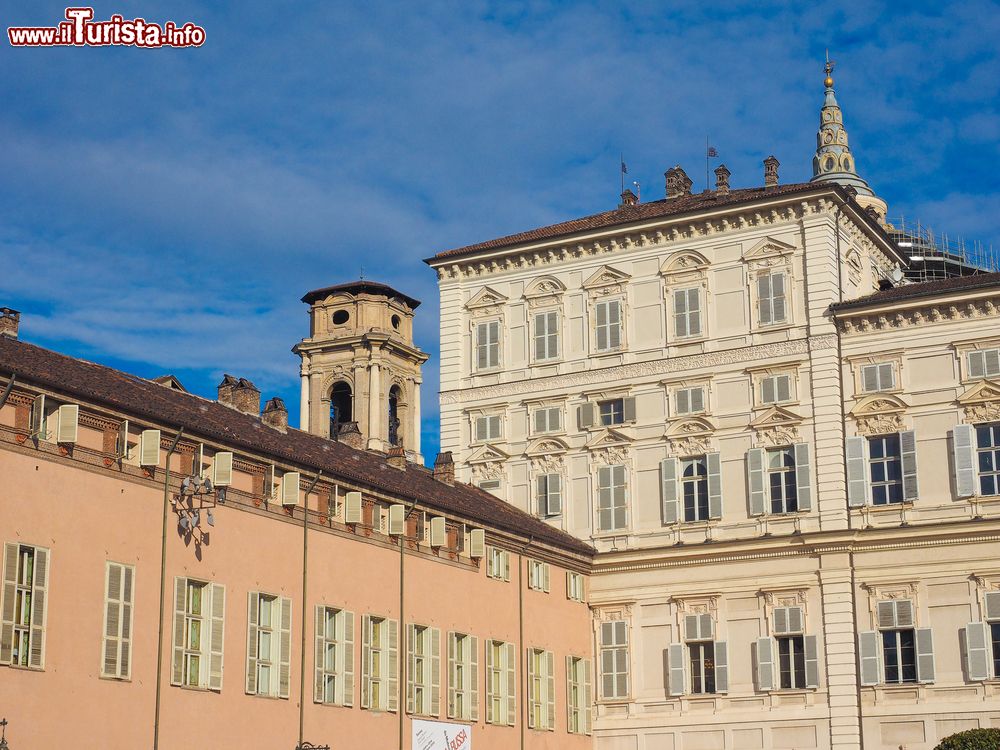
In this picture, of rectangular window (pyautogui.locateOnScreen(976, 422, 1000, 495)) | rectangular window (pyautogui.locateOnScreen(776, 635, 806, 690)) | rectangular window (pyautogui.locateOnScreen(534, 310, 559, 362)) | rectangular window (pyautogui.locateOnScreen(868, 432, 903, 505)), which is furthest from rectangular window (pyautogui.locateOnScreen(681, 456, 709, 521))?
rectangular window (pyautogui.locateOnScreen(976, 422, 1000, 495))

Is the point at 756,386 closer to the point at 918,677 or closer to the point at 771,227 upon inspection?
the point at 771,227

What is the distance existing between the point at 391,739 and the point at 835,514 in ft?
53.0

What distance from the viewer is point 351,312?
3743 inches

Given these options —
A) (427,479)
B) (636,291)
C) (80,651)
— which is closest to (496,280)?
(636,291)

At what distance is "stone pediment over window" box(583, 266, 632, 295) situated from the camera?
54312 millimetres

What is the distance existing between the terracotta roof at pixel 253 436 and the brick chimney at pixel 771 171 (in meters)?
14.1

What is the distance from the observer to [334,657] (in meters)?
39.5

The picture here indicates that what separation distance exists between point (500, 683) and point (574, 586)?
6099 millimetres

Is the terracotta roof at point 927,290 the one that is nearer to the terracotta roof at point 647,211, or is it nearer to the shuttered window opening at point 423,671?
the terracotta roof at point 647,211

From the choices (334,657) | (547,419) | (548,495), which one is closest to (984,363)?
(547,419)

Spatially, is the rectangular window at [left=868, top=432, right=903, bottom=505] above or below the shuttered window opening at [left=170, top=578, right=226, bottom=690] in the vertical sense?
above

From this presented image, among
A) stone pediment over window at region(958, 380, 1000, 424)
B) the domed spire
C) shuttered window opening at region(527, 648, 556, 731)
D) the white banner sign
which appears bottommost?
the white banner sign

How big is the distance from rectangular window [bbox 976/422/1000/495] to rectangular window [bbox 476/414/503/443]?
16342mm

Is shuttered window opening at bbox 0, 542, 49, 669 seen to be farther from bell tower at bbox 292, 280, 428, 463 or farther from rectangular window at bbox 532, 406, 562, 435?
bell tower at bbox 292, 280, 428, 463
